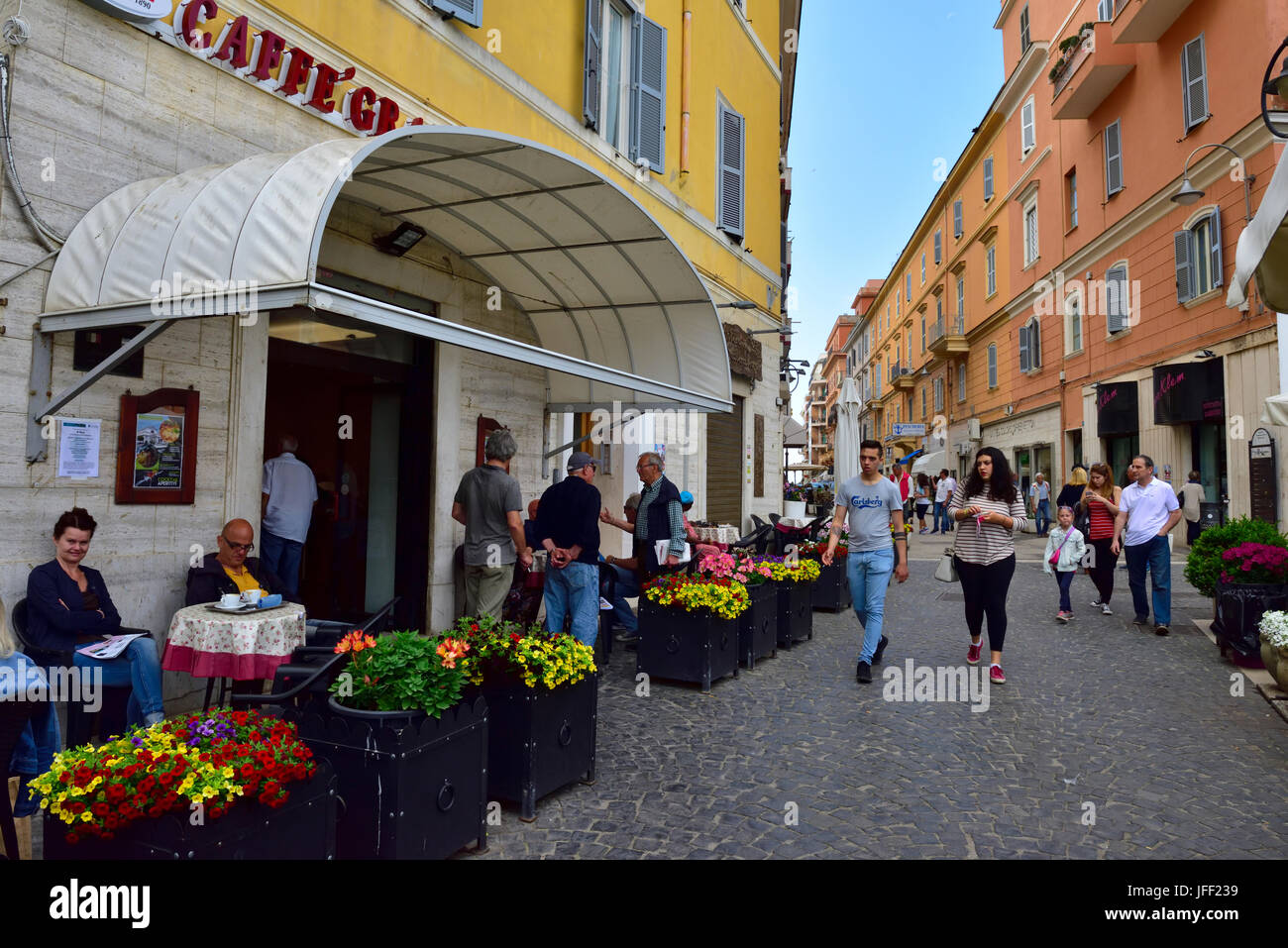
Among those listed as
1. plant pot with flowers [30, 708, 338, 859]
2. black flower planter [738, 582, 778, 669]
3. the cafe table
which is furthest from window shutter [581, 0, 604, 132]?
plant pot with flowers [30, 708, 338, 859]

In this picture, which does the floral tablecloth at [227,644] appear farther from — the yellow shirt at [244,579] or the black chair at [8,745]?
the black chair at [8,745]

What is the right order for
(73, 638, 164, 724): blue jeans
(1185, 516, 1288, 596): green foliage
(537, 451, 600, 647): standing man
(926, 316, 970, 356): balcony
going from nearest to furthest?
(73, 638, 164, 724): blue jeans, (537, 451, 600, 647): standing man, (1185, 516, 1288, 596): green foliage, (926, 316, 970, 356): balcony

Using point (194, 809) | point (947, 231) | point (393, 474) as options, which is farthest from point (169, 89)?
point (947, 231)

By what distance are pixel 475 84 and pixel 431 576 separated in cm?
453

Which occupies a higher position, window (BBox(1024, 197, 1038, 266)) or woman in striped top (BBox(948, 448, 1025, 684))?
window (BBox(1024, 197, 1038, 266))

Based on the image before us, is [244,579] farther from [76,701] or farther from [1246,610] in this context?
[1246,610]

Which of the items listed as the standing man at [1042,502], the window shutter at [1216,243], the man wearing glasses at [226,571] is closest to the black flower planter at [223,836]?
the man wearing glasses at [226,571]

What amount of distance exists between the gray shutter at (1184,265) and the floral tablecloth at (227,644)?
1757 centimetres

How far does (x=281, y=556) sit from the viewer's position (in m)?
6.59

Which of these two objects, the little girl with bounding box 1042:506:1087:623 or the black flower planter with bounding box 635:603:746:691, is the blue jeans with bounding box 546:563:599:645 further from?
the little girl with bounding box 1042:506:1087:623

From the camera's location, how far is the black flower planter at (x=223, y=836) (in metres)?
2.41

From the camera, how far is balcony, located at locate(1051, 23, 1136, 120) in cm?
1870

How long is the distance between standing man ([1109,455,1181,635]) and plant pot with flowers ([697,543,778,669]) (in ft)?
13.5

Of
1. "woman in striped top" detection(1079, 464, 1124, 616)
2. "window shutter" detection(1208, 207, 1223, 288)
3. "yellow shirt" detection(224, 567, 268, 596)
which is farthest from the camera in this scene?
"window shutter" detection(1208, 207, 1223, 288)
